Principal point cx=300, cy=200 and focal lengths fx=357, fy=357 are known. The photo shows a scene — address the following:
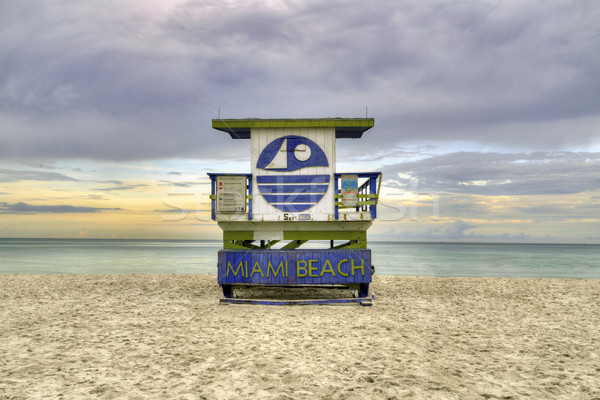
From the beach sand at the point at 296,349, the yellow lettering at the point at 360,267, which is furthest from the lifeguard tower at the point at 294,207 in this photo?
the beach sand at the point at 296,349

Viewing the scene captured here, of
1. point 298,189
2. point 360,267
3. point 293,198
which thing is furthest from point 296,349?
point 298,189

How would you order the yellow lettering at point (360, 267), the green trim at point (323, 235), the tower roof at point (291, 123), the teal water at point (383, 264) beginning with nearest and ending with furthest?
the yellow lettering at point (360, 267) < the tower roof at point (291, 123) < the green trim at point (323, 235) < the teal water at point (383, 264)

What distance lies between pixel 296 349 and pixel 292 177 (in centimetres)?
563

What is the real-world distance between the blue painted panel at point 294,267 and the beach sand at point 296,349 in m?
0.83

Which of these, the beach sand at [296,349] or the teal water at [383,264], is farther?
the teal water at [383,264]

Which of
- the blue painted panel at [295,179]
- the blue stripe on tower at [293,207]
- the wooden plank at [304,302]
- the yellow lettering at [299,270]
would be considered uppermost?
the blue painted panel at [295,179]

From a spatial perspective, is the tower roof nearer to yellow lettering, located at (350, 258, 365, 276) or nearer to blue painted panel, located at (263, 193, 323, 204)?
blue painted panel, located at (263, 193, 323, 204)

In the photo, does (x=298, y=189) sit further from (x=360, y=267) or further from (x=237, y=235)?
(x=360, y=267)

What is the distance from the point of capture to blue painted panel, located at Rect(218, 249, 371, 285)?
10719 mm

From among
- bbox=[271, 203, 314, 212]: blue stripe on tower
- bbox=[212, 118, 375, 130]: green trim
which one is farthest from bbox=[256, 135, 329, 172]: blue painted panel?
bbox=[271, 203, 314, 212]: blue stripe on tower

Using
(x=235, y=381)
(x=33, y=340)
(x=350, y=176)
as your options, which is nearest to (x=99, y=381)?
Result: (x=235, y=381)

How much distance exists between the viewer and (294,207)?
1091 centimetres

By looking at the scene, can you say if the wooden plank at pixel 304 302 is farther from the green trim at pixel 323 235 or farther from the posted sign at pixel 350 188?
the posted sign at pixel 350 188

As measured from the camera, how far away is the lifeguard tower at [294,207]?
10742 mm
